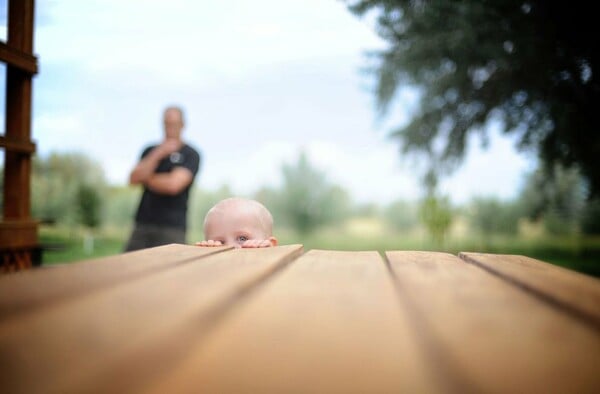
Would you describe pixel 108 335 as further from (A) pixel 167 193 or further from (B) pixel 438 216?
(B) pixel 438 216

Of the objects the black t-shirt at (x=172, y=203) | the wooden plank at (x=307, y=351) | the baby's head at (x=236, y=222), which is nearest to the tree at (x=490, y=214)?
the black t-shirt at (x=172, y=203)

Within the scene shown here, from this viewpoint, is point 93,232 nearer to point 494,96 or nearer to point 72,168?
point 72,168

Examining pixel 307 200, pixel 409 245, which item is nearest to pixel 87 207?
pixel 307 200

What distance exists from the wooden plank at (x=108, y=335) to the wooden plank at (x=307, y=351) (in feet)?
0.11

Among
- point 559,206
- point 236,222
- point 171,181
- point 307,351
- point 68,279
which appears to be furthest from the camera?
point 559,206

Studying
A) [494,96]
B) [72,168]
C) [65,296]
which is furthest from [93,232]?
[65,296]

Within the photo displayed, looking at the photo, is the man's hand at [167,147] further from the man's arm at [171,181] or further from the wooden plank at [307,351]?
the wooden plank at [307,351]

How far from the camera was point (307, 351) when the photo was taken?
2.06 ft

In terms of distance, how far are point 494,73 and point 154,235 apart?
607 cm

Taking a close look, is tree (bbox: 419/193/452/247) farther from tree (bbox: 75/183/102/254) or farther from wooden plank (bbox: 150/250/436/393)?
wooden plank (bbox: 150/250/436/393)

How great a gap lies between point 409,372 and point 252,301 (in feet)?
1.19

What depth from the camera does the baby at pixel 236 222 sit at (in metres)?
2.51

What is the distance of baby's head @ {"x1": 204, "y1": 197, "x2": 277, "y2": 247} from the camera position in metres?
2.51

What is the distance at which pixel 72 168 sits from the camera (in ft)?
85.3
